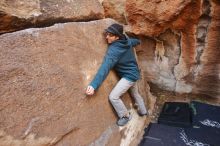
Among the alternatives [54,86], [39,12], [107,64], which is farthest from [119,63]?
[39,12]

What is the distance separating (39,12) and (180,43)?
6.30 ft

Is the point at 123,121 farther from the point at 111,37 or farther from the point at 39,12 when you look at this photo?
the point at 39,12

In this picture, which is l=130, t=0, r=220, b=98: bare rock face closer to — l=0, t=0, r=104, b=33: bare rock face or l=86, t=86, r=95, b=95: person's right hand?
l=0, t=0, r=104, b=33: bare rock face

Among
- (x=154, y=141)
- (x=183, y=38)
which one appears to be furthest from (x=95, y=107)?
(x=183, y=38)

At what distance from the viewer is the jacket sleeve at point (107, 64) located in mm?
2465

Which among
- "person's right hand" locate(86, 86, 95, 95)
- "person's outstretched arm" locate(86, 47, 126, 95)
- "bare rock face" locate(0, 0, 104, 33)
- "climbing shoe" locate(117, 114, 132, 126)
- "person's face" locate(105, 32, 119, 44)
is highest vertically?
"bare rock face" locate(0, 0, 104, 33)

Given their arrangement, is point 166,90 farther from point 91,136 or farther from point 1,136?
point 1,136

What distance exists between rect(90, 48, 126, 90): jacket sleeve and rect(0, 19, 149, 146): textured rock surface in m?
0.08

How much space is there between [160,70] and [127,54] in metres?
1.35

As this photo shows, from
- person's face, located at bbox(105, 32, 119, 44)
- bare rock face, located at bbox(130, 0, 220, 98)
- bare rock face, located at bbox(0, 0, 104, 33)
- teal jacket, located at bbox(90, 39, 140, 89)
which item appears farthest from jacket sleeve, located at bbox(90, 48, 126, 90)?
bare rock face, located at bbox(130, 0, 220, 98)

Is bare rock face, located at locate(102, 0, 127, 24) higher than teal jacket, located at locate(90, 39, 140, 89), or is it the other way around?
bare rock face, located at locate(102, 0, 127, 24)

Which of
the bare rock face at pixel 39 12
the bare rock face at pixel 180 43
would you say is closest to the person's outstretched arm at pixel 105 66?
the bare rock face at pixel 39 12

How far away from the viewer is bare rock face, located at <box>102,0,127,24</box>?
3.48 m

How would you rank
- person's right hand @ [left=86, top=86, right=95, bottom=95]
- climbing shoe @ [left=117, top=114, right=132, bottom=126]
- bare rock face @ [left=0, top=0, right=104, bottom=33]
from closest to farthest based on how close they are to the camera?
bare rock face @ [left=0, top=0, right=104, bottom=33] → person's right hand @ [left=86, top=86, right=95, bottom=95] → climbing shoe @ [left=117, top=114, right=132, bottom=126]
